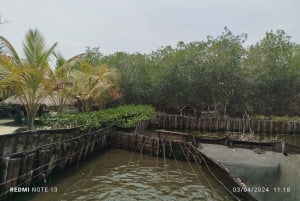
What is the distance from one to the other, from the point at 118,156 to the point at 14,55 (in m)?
6.68

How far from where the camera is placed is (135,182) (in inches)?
405

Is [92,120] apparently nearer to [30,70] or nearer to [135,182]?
[30,70]

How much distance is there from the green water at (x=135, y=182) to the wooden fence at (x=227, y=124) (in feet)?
43.0

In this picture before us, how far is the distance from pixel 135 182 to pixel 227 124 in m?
17.4

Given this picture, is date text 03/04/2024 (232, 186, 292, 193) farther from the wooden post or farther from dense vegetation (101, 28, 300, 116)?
dense vegetation (101, 28, 300, 116)

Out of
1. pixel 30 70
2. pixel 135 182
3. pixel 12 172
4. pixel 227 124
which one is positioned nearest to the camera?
pixel 12 172

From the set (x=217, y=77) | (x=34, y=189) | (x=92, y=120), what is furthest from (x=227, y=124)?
(x=34, y=189)

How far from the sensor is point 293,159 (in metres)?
13.4

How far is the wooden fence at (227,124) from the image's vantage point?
25844 mm

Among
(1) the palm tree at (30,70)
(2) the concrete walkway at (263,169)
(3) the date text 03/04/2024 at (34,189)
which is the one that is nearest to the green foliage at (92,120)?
(1) the palm tree at (30,70)

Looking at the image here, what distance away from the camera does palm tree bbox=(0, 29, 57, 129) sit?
36.2 ft

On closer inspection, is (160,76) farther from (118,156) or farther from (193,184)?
(193,184)

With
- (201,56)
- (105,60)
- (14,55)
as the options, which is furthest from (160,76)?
(14,55)

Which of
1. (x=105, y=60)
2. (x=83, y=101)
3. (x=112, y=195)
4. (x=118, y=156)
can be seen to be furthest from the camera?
(x=105, y=60)
